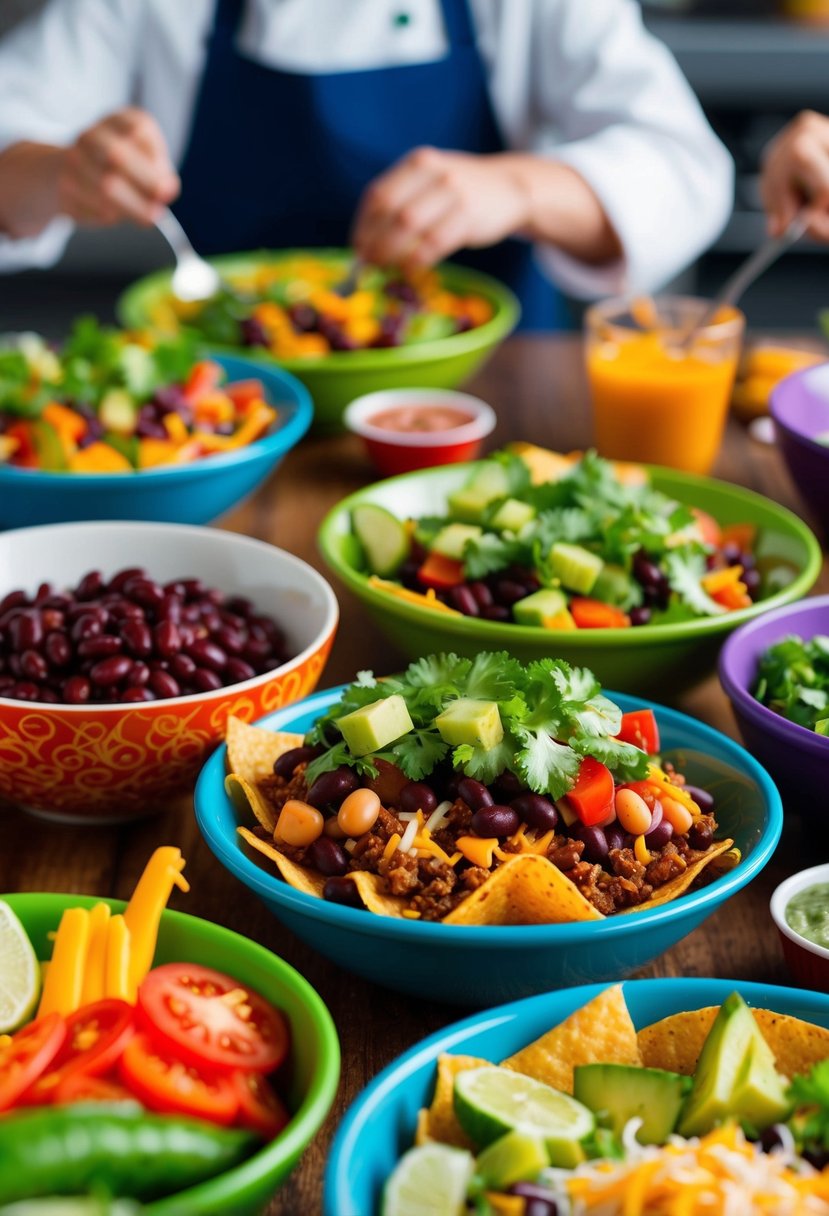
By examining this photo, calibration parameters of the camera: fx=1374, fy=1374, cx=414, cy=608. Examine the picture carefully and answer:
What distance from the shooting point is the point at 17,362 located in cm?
275

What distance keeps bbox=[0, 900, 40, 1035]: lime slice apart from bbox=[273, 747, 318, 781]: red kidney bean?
14.6 inches

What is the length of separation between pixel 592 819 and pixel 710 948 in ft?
0.84

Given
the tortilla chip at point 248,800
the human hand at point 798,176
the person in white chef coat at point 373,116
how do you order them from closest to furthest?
the tortilla chip at point 248,800 → the human hand at point 798,176 → the person in white chef coat at point 373,116

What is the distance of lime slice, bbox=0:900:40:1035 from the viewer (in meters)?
1.24

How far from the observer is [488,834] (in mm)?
1426

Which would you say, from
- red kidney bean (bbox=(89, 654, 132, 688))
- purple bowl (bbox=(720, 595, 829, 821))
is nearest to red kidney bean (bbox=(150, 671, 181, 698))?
red kidney bean (bbox=(89, 654, 132, 688))

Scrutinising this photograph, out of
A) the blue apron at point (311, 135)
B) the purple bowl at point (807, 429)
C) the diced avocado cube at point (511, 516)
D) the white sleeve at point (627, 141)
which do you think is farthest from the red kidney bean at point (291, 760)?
the blue apron at point (311, 135)

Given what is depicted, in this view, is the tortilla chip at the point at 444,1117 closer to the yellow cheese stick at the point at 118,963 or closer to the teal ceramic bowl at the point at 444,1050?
the teal ceramic bowl at the point at 444,1050

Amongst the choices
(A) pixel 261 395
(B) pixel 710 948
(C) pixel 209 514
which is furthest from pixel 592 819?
(A) pixel 261 395

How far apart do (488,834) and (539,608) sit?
1.89ft

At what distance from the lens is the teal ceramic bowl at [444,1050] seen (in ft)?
3.51

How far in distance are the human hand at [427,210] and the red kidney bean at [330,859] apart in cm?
225

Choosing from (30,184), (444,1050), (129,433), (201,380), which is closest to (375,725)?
(444,1050)

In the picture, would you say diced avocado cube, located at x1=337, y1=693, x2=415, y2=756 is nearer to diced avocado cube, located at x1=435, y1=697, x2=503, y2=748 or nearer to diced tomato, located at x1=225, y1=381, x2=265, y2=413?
diced avocado cube, located at x1=435, y1=697, x2=503, y2=748
